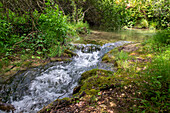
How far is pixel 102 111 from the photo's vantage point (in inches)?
65.8

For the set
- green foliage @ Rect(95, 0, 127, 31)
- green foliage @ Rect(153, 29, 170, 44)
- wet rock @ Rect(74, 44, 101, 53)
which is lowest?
wet rock @ Rect(74, 44, 101, 53)

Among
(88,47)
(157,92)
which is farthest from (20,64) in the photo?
(157,92)

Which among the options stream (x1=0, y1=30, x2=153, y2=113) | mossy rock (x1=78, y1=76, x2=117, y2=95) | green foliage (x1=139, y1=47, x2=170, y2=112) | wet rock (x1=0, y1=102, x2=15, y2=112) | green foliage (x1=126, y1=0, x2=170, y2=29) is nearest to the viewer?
green foliage (x1=139, y1=47, x2=170, y2=112)

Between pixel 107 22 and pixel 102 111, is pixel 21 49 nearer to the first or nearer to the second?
pixel 102 111

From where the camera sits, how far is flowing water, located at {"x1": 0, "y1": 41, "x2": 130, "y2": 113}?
259cm

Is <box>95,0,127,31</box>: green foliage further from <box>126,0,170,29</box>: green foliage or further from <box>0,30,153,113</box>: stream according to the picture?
<box>0,30,153,113</box>: stream

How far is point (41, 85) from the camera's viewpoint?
10.3 feet

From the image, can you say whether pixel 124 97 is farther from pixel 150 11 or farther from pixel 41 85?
pixel 150 11

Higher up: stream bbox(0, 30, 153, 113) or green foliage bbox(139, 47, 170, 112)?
green foliage bbox(139, 47, 170, 112)

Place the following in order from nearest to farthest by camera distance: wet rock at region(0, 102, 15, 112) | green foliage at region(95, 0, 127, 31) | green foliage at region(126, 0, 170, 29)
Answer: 1. wet rock at region(0, 102, 15, 112)
2. green foliage at region(95, 0, 127, 31)
3. green foliage at region(126, 0, 170, 29)

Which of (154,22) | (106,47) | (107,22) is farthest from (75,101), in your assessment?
(154,22)

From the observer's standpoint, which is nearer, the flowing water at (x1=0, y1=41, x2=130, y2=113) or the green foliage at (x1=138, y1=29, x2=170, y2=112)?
the green foliage at (x1=138, y1=29, x2=170, y2=112)

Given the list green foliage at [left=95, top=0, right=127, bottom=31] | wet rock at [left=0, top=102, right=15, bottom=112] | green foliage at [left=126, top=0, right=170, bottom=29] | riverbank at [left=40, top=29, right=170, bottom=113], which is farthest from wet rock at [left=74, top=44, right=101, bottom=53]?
green foliage at [left=126, top=0, right=170, bottom=29]

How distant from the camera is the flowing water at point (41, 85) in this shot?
2.59m
